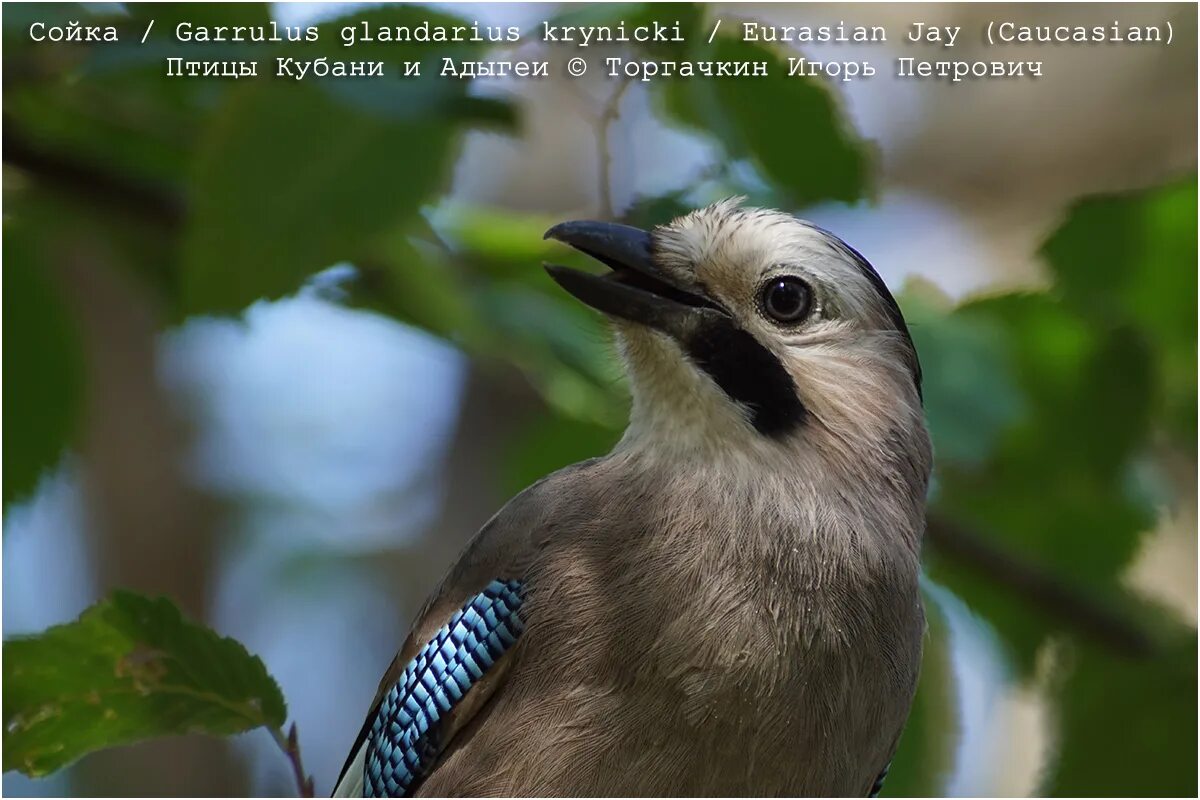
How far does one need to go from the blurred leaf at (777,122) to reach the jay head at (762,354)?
0.22m

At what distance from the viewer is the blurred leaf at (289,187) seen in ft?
7.52

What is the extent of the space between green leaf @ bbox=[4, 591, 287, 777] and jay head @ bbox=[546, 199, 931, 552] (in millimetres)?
703

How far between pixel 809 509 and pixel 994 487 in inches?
47.9

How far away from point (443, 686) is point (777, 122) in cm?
109

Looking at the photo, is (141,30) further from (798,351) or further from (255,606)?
(255,606)

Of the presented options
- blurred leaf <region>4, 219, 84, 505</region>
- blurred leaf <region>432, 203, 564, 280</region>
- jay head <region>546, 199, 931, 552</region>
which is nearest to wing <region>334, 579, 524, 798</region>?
jay head <region>546, 199, 931, 552</region>

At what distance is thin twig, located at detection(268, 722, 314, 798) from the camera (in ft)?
5.49

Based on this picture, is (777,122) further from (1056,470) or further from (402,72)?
(1056,470)

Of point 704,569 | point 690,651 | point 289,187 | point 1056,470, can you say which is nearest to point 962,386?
point 1056,470

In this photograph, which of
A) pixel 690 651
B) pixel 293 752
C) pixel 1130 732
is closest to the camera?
pixel 293 752

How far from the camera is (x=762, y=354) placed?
→ 2105 mm

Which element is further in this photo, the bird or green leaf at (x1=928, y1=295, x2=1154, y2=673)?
green leaf at (x1=928, y1=295, x2=1154, y2=673)

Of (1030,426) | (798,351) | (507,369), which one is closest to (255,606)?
(507,369)

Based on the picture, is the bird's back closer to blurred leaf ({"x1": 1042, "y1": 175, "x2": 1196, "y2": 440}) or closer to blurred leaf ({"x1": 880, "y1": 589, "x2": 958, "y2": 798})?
blurred leaf ({"x1": 880, "y1": 589, "x2": 958, "y2": 798})
